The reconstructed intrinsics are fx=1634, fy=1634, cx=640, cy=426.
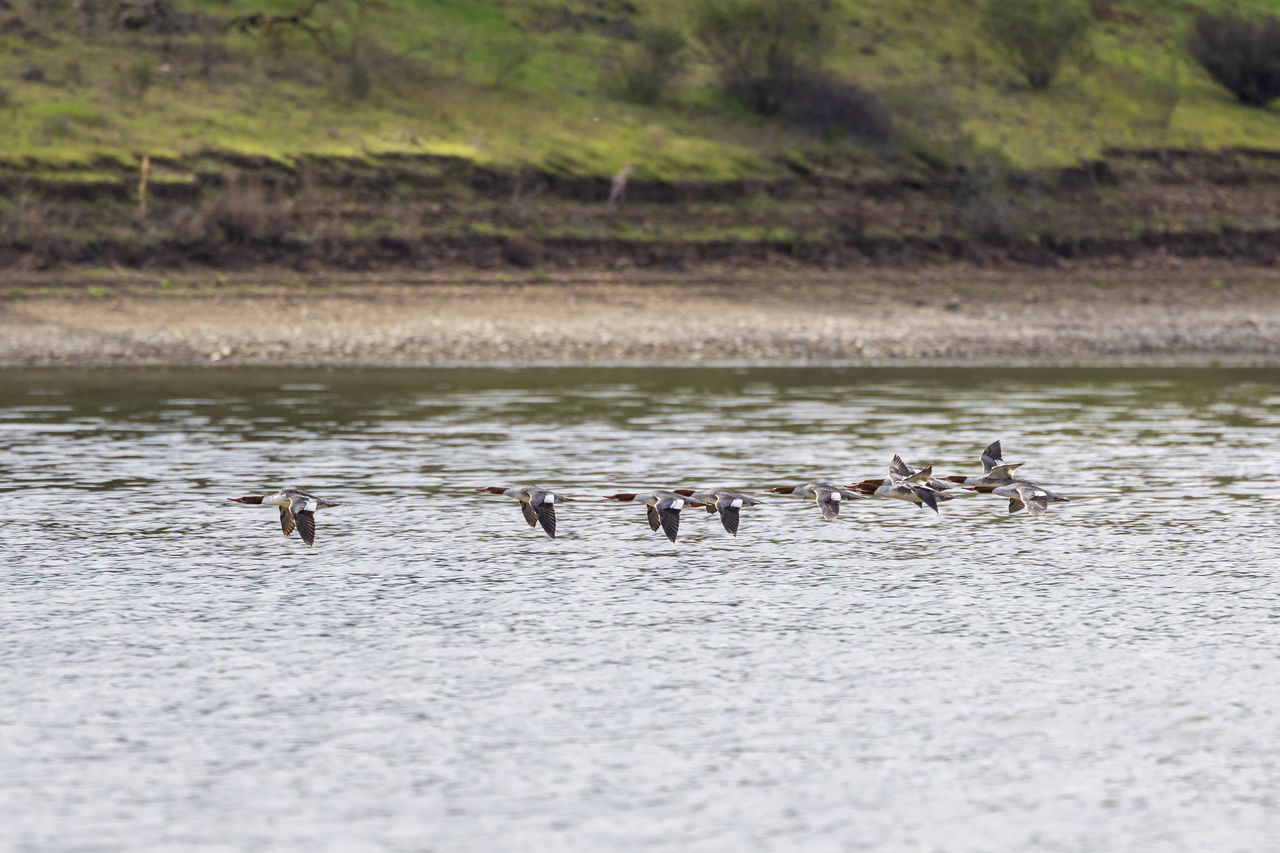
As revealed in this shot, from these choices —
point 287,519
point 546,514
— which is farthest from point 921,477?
point 287,519

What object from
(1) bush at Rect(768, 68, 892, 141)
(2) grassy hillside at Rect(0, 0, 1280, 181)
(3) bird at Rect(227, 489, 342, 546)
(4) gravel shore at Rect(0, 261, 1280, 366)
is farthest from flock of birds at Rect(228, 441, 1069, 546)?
(1) bush at Rect(768, 68, 892, 141)

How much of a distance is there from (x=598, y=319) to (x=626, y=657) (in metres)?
28.5

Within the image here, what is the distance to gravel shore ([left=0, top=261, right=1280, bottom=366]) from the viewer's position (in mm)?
36281

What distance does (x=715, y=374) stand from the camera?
3409 cm

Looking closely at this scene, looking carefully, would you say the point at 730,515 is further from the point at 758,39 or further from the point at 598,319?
the point at 758,39

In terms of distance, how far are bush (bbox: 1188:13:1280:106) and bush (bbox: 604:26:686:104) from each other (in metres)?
23.8

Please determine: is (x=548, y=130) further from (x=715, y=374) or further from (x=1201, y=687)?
(x=1201, y=687)

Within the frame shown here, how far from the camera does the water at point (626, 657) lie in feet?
27.0

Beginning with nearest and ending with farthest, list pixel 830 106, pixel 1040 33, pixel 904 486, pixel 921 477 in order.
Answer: pixel 904 486, pixel 921 477, pixel 830 106, pixel 1040 33

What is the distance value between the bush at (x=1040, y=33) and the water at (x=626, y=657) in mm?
46709

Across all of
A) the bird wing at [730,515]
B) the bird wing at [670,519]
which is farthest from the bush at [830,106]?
the bird wing at [730,515]

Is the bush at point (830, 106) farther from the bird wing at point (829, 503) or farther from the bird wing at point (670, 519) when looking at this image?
the bird wing at point (670, 519)

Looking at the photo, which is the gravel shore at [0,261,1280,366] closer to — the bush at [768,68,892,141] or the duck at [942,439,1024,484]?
the bush at [768,68,892,141]

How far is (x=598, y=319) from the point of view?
3934 cm
